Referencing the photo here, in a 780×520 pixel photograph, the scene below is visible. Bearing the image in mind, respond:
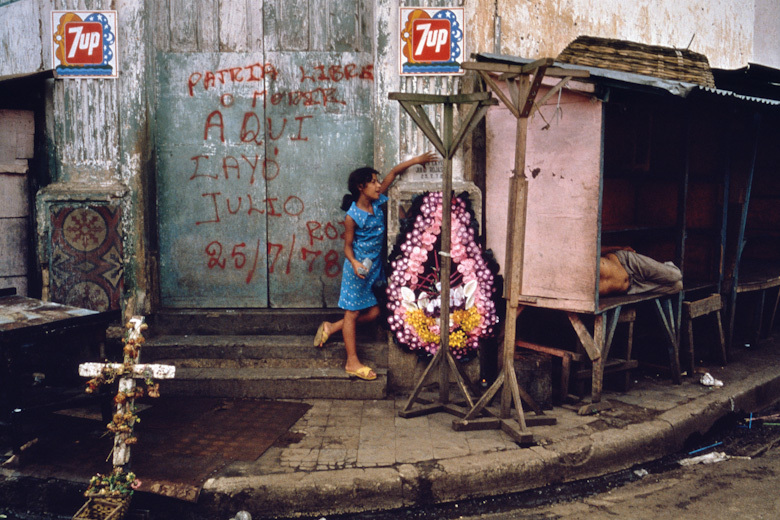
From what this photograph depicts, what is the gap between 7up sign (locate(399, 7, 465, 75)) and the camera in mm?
5070

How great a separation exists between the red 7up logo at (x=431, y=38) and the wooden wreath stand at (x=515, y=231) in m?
1.13

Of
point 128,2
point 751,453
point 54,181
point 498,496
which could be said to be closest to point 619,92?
point 751,453

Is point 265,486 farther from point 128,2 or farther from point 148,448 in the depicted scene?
point 128,2

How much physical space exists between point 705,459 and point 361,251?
2.97 m

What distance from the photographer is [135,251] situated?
5.32 m

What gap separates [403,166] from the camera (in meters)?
4.98

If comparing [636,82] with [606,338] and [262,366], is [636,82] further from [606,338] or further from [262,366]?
[262,366]

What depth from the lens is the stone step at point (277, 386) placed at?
4957 millimetres

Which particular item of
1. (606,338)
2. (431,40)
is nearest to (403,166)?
(431,40)

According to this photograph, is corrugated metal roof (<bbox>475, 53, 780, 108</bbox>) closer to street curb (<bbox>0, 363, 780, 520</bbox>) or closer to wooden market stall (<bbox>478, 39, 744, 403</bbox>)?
wooden market stall (<bbox>478, 39, 744, 403</bbox>)

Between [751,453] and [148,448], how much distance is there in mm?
4220

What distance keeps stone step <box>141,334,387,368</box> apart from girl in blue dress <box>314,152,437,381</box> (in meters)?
0.13

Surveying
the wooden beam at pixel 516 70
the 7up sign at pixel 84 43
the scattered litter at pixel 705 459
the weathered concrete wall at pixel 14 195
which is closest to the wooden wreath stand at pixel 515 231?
the wooden beam at pixel 516 70

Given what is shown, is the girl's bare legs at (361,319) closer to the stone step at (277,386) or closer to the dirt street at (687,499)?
the stone step at (277,386)
